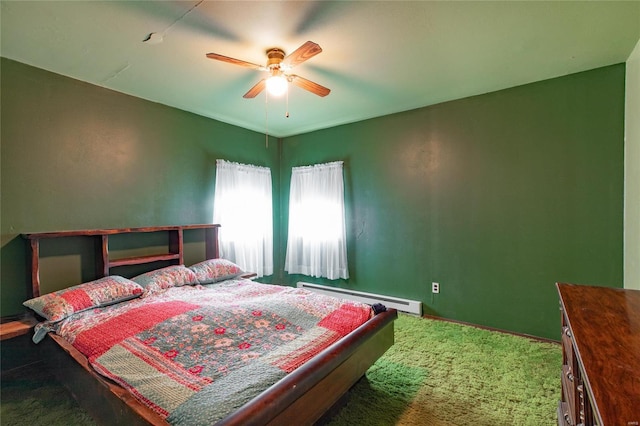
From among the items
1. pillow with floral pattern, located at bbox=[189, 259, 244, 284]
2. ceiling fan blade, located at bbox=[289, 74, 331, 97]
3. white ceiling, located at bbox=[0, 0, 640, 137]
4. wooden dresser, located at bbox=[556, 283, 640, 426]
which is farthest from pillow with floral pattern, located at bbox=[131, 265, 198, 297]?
wooden dresser, located at bbox=[556, 283, 640, 426]

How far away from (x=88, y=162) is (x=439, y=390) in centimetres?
349

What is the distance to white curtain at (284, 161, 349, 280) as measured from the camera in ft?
12.6

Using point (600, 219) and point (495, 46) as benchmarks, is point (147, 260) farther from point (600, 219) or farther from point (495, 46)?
point (600, 219)

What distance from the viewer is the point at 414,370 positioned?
87.6 inches

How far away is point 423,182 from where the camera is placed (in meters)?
3.34

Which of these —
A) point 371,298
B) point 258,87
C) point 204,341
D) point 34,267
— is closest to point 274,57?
point 258,87

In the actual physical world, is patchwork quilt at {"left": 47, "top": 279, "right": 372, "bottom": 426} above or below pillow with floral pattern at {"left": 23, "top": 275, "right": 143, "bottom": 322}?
below

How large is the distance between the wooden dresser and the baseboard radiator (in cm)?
194

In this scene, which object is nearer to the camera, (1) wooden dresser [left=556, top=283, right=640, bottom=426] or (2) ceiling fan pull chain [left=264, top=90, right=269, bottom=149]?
(1) wooden dresser [left=556, top=283, right=640, bottom=426]

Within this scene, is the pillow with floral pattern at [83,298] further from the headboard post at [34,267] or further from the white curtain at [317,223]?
the white curtain at [317,223]

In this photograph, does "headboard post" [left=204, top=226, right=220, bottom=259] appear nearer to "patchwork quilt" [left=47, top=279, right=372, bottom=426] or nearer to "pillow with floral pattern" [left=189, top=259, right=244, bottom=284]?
"pillow with floral pattern" [left=189, top=259, right=244, bottom=284]

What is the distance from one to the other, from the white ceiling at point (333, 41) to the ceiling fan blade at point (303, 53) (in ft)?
0.59

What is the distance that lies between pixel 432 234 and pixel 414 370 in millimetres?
1553

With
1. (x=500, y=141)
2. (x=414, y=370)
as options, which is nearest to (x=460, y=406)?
(x=414, y=370)
